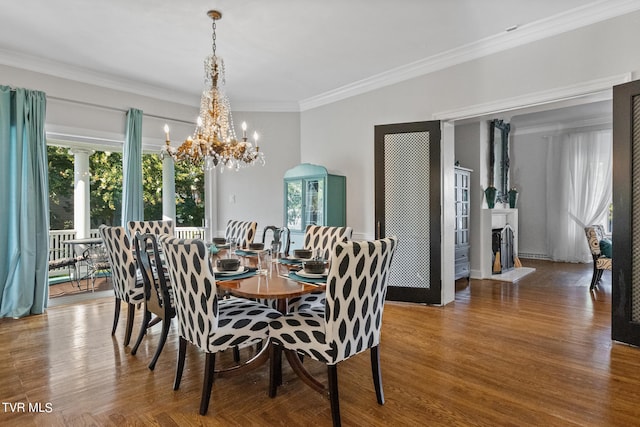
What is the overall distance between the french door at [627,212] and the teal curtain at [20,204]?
5.61 m

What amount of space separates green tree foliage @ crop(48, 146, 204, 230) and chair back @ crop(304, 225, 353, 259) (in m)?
2.13

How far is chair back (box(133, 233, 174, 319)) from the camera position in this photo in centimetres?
253

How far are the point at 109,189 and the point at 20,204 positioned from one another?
4.00 ft

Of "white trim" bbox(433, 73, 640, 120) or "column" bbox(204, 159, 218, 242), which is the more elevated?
"white trim" bbox(433, 73, 640, 120)

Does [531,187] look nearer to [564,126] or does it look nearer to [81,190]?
[564,126]

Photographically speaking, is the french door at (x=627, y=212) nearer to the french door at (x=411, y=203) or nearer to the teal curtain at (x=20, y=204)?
the french door at (x=411, y=203)

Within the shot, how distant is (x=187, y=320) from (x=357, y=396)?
1.12 m

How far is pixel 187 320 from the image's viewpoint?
214 cm

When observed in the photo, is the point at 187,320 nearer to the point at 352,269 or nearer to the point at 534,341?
the point at 352,269

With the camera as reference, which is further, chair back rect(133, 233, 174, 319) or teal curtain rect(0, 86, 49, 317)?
teal curtain rect(0, 86, 49, 317)

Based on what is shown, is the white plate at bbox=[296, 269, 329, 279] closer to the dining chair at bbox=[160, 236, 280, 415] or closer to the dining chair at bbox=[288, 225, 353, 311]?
the dining chair at bbox=[160, 236, 280, 415]

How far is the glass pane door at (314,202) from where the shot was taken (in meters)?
4.91

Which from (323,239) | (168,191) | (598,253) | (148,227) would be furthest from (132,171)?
(598,253)

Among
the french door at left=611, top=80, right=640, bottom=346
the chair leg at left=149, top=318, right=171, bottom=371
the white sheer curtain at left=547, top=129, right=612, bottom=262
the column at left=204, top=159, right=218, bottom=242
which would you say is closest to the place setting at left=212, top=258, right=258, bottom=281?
the chair leg at left=149, top=318, right=171, bottom=371
